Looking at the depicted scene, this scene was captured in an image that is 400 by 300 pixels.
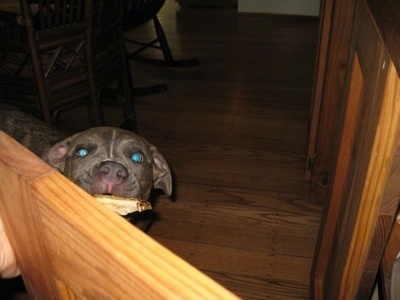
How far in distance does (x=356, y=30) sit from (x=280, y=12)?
553 cm

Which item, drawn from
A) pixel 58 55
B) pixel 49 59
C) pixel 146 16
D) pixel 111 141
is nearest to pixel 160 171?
pixel 111 141

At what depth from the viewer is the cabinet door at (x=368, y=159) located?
0.73 metres

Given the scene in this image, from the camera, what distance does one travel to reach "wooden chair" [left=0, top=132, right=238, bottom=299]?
41 centimetres

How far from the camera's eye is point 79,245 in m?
0.49

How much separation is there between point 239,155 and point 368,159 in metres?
2.24

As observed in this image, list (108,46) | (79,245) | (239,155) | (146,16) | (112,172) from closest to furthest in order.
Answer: (79,245) → (112,172) → (108,46) → (239,155) → (146,16)

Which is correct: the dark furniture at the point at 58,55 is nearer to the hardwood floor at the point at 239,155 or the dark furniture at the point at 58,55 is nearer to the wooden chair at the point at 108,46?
the wooden chair at the point at 108,46

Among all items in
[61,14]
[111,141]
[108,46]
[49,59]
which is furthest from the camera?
[108,46]

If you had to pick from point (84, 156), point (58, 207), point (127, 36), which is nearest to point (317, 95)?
point (84, 156)

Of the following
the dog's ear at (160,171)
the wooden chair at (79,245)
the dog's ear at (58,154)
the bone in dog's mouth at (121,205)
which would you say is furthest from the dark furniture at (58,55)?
the wooden chair at (79,245)

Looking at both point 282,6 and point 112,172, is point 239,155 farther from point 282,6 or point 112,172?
point 282,6

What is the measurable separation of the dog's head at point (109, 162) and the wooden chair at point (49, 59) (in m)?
0.59

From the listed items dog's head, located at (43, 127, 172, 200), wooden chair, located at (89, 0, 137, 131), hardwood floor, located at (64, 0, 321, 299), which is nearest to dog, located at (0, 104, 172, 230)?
dog's head, located at (43, 127, 172, 200)

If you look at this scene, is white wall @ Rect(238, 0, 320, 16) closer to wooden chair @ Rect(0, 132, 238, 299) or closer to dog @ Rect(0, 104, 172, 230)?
dog @ Rect(0, 104, 172, 230)
